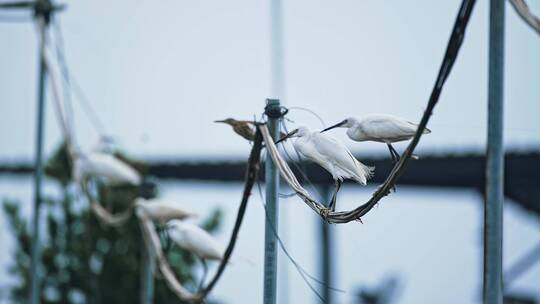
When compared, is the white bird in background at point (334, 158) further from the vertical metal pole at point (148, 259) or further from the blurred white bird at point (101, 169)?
the blurred white bird at point (101, 169)

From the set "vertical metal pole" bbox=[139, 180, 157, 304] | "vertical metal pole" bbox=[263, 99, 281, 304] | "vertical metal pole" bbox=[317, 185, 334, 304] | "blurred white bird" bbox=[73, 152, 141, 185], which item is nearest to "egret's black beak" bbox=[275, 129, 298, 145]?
"vertical metal pole" bbox=[263, 99, 281, 304]

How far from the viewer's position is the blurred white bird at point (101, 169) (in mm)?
6379

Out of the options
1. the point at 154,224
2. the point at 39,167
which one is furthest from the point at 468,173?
the point at 154,224

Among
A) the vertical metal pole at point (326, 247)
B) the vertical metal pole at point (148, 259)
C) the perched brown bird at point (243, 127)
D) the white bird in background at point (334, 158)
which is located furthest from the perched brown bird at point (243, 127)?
the vertical metal pole at point (326, 247)

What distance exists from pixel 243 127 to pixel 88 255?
967 centimetres

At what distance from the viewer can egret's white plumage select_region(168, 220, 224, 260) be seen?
4441mm

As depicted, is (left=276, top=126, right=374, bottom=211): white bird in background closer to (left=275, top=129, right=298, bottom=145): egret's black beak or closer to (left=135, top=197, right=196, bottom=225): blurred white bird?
(left=275, top=129, right=298, bottom=145): egret's black beak

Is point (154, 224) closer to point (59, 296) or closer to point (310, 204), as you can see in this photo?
point (310, 204)

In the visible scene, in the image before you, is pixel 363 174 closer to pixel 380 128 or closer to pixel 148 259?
pixel 380 128

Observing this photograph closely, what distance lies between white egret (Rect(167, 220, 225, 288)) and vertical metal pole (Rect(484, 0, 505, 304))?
1.61 m

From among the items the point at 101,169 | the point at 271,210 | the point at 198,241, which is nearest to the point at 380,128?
the point at 271,210

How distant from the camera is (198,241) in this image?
449cm

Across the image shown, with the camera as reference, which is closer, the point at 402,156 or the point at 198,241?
the point at 402,156

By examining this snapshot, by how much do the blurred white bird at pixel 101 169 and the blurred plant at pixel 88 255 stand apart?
20.6 feet
